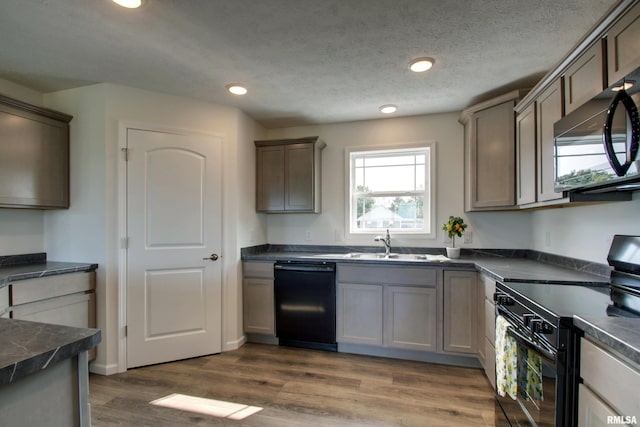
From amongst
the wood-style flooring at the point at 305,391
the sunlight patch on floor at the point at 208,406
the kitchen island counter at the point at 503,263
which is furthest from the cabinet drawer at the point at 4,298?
the kitchen island counter at the point at 503,263

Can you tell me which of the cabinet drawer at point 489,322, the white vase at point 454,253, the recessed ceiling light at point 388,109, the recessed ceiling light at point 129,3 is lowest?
the cabinet drawer at point 489,322

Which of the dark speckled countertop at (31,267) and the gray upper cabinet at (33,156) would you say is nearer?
the dark speckled countertop at (31,267)

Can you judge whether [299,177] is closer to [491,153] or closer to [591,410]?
[491,153]

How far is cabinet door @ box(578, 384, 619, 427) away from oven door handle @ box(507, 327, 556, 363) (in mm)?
121

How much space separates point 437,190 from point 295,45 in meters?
2.14

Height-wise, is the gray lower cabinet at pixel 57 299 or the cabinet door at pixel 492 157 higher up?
the cabinet door at pixel 492 157

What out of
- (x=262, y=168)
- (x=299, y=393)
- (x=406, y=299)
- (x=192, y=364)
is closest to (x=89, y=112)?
(x=262, y=168)

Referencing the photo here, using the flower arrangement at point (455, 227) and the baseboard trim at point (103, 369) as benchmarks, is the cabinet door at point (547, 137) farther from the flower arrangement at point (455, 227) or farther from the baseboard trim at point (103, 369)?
the baseboard trim at point (103, 369)

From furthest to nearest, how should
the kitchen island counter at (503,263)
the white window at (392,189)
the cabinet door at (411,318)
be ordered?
the white window at (392,189), the cabinet door at (411,318), the kitchen island counter at (503,263)

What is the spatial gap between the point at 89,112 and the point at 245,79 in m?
1.42

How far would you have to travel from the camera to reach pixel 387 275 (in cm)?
279

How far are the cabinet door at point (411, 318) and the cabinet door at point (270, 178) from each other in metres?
1.59

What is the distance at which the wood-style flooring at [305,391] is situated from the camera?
193 cm

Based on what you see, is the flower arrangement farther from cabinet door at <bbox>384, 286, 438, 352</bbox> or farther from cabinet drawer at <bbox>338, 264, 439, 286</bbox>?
cabinet door at <bbox>384, 286, 438, 352</bbox>
